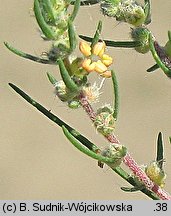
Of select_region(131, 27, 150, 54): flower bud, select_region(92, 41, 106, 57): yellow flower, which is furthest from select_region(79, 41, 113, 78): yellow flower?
select_region(131, 27, 150, 54): flower bud

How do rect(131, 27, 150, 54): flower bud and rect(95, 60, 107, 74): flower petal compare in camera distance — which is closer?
rect(95, 60, 107, 74): flower petal

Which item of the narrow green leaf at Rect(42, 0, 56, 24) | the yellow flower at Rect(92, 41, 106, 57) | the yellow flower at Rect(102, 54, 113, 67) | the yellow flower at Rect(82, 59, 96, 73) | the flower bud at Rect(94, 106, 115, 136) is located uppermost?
the narrow green leaf at Rect(42, 0, 56, 24)

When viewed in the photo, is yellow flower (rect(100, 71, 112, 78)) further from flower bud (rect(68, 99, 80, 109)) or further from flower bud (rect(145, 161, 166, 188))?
flower bud (rect(145, 161, 166, 188))

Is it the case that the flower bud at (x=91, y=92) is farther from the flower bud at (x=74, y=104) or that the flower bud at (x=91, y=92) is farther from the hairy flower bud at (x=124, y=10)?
the hairy flower bud at (x=124, y=10)

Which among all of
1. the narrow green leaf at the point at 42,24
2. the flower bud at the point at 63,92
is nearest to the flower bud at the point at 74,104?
the flower bud at the point at 63,92

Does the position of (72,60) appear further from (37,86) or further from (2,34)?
(2,34)

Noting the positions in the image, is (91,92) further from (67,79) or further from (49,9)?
(49,9)
